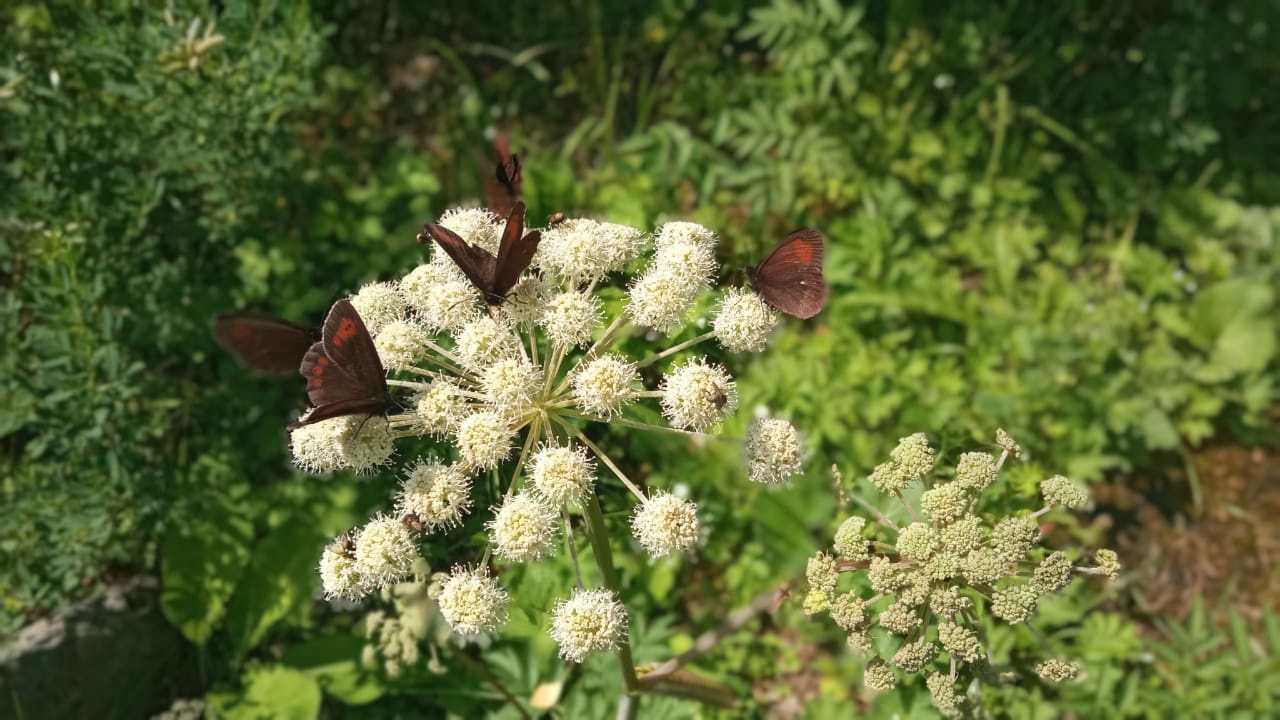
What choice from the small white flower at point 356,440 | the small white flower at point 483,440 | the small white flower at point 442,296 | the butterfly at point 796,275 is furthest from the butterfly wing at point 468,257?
the butterfly at point 796,275


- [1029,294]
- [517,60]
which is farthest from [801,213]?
[517,60]

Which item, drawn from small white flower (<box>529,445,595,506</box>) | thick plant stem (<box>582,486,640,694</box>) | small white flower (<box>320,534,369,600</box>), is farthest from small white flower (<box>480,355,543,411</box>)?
small white flower (<box>320,534,369,600</box>)

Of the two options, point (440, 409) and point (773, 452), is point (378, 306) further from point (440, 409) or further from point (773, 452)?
point (773, 452)

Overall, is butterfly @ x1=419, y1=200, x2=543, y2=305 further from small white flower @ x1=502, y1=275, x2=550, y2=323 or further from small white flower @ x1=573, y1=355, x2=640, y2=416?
small white flower @ x1=573, y1=355, x2=640, y2=416

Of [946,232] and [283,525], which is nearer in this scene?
[283,525]

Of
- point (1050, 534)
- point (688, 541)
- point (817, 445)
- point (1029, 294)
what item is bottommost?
point (1050, 534)

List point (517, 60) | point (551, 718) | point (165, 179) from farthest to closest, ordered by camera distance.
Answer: point (517, 60)
point (165, 179)
point (551, 718)

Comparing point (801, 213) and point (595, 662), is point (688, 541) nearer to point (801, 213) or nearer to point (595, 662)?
point (595, 662)

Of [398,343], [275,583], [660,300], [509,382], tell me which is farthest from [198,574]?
[660,300]
